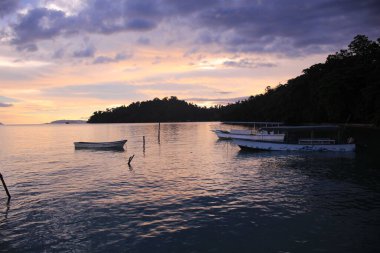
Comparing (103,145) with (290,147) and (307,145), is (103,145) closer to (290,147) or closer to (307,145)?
(290,147)

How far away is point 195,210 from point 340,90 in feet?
256

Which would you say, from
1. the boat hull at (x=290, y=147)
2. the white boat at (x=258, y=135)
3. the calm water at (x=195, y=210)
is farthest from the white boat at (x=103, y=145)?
the calm water at (x=195, y=210)

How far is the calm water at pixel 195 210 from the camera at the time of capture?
42.7ft

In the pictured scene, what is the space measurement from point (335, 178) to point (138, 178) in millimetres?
16151

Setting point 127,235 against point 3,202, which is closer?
point 127,235

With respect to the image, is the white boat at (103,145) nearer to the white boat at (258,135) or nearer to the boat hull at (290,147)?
the boat hull at (290,147)

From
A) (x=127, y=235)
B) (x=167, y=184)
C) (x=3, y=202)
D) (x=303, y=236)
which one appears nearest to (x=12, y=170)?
(x=3, y=202)

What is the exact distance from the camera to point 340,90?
8350cm

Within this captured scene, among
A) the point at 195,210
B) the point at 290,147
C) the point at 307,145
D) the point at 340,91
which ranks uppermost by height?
the point at 340,91

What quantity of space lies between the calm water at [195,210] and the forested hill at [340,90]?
52.8 metres

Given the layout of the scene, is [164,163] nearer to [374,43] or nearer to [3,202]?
[3,202]

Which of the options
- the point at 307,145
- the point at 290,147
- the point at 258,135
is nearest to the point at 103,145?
the point at 258,135

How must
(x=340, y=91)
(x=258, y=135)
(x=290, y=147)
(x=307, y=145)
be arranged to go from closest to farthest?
1. (x=307, y=145)
2. (x=290, y=147)
3. (x=258, y=135)
4. (x=340, y=91)

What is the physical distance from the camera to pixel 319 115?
331 feet
